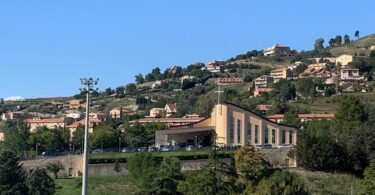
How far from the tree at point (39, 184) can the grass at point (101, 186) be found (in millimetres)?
2965

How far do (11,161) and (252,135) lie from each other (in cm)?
3072

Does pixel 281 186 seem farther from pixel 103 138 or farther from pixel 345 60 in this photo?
pixel 345 60

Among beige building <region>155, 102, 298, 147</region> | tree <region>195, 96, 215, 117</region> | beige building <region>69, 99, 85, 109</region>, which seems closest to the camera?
beige building <region>155, 102, 298, 147</region>

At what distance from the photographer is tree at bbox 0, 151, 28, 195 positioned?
187 ft

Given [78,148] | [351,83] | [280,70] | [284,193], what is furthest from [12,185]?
[280,70]

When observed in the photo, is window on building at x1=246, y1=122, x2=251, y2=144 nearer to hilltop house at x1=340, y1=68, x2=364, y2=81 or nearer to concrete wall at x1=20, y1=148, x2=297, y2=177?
concrete wall at x1=20, y1=148, x2=297, y2=177

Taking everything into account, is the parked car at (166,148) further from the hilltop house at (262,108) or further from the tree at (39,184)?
the hilltop house at (262,108)

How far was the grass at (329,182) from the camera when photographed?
62.7 m

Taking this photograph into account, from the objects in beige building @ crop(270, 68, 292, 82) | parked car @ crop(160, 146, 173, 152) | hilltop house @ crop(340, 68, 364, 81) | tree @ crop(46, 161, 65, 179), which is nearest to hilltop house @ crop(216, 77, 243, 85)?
beige building @ crop(270, 68, 292, 82)

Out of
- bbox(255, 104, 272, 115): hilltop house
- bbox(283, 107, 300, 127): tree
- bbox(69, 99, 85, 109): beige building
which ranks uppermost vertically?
bbox(69, 99, 85, 109): beige building

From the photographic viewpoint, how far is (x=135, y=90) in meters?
192

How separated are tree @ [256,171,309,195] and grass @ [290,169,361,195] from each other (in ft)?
25.0

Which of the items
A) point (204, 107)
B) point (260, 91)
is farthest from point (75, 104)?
point (204, 107)

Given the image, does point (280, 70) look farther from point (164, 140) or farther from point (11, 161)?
point (11, 161)
